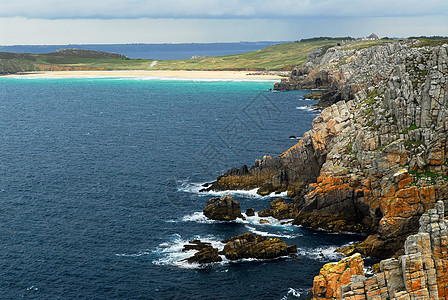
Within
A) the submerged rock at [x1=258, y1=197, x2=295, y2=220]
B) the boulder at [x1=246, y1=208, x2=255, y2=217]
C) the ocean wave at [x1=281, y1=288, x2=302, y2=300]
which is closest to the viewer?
the ocean wave at [x1=281, y1=288, x2=302, y2=300]

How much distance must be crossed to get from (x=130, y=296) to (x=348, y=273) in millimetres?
30716

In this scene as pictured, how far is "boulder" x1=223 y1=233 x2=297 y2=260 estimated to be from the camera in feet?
287

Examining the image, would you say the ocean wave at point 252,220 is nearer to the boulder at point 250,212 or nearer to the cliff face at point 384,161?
the boulder at point 250,212

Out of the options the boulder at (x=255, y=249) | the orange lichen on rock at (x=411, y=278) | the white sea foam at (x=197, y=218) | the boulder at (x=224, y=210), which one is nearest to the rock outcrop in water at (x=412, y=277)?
the orange lichen on rock at (x=411, y=278)

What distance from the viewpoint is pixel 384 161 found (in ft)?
306

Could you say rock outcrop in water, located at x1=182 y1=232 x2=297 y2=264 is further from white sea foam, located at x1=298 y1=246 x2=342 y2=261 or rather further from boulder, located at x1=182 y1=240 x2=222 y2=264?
white sea foam, located at x1=298 y1=246 x2=342 y2=261

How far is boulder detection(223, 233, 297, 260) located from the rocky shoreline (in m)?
11.7

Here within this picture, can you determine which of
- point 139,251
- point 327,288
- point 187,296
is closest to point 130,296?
point 187,296

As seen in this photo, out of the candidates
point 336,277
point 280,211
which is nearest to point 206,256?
point 280,211

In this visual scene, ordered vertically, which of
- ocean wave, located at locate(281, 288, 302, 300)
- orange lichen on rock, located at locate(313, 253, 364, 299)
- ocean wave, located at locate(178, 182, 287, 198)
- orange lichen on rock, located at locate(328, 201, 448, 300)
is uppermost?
Answer: orange lichen on rock, located at locate(328, 201, 448, 300)

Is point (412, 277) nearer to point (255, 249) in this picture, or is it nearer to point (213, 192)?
point (255, 249)

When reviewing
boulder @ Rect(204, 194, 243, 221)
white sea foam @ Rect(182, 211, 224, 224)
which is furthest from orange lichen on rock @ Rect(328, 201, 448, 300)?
white sea foam @ Rect(182, 211, 224, 224)

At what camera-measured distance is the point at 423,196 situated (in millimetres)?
85500

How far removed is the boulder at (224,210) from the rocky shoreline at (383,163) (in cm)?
1131
